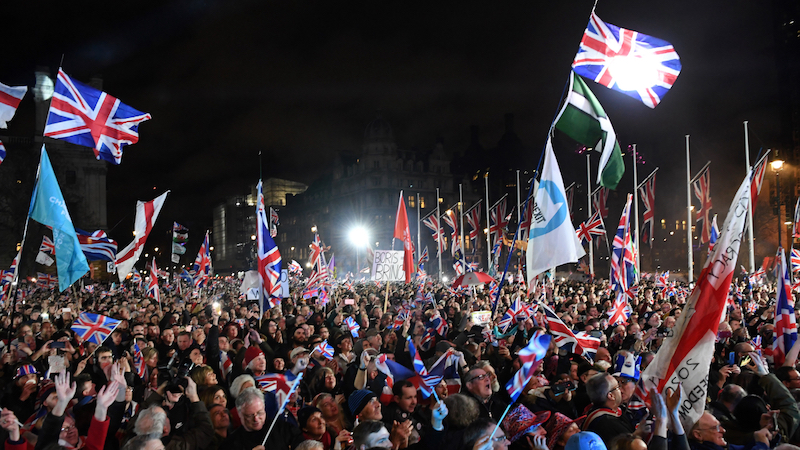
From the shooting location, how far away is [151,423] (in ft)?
15.1

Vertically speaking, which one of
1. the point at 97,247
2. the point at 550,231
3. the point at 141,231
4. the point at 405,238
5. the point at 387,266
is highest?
the point at 141,231

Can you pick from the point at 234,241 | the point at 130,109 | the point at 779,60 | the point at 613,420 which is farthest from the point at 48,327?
the point at 234,241

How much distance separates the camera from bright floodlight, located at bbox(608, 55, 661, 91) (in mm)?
8391

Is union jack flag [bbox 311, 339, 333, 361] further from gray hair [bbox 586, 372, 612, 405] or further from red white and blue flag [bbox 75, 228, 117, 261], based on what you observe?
red white and blue flag [bbox 75, 228, 117, 261]

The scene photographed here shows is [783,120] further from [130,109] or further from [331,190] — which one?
[331,190]

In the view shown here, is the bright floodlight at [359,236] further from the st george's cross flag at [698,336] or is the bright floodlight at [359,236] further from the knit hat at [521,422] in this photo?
the st george's cross flag at [698,336]

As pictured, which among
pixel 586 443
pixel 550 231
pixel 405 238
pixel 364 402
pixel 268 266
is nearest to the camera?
pixel 586 443

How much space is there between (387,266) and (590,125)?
31.3 ft

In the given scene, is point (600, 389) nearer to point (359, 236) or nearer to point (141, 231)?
point (141, 231)

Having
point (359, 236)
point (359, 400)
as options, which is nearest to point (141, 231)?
point (359, 400)

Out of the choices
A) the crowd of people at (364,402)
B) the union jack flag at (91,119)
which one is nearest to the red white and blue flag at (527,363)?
the crowd of people at (364,402)

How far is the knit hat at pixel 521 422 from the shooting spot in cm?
466

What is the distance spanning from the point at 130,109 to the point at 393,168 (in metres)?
74.7

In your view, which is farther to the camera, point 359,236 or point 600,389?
point 359,236
